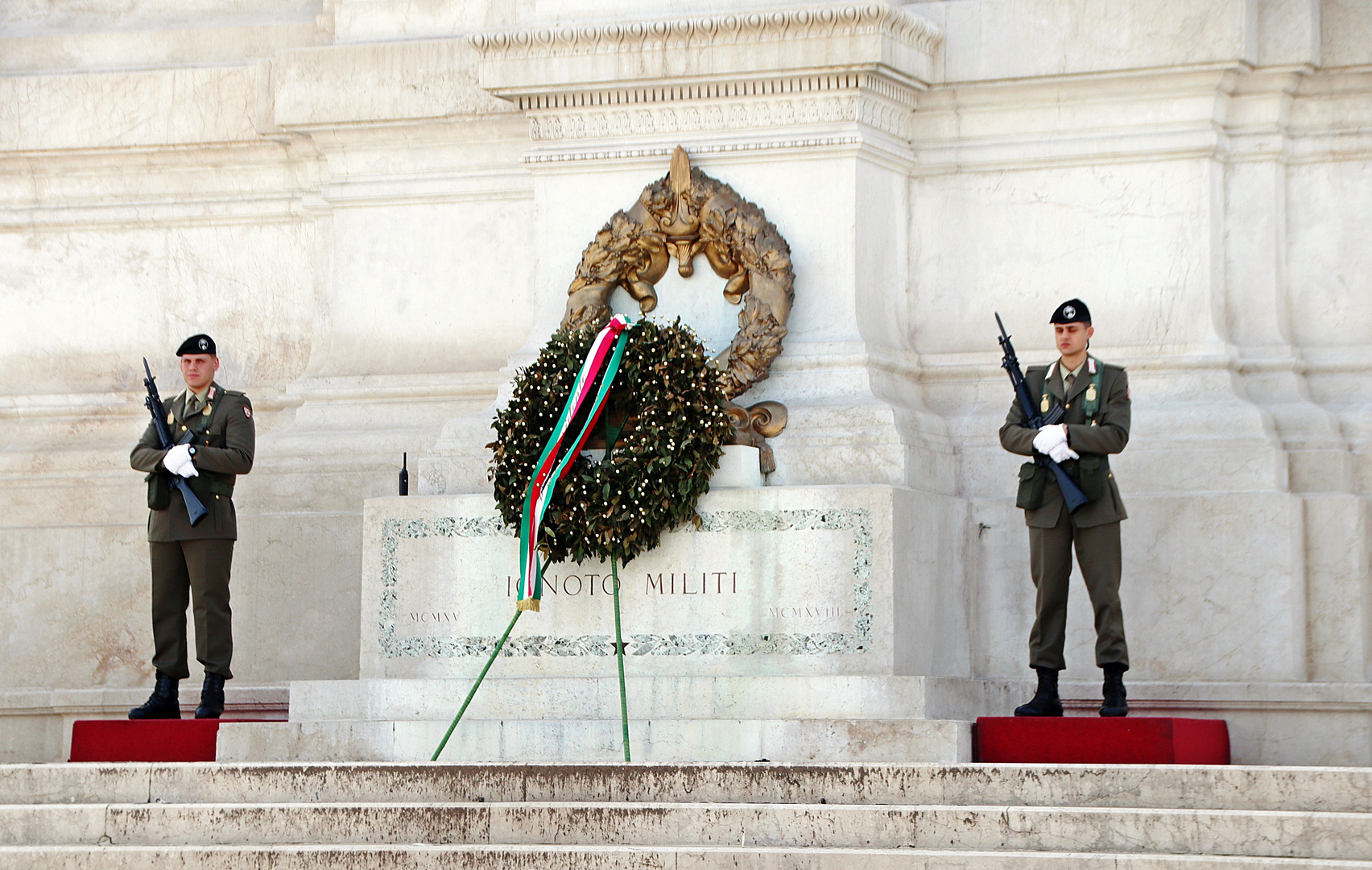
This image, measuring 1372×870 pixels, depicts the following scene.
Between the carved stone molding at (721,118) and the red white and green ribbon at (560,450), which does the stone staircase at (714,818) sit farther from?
the carved stone molding at (721,118)

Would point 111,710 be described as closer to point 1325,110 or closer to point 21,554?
point 21,554

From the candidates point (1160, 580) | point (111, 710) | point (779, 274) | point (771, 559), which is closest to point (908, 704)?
point (771, 559)

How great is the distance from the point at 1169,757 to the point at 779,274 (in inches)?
147

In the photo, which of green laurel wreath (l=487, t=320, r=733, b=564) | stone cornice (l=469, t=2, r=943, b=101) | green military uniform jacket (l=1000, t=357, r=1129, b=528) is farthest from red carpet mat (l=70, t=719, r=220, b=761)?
green military uniform jacket (l=1000, t=357, r=1129, b=528)

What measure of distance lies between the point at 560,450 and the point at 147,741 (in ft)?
8.39

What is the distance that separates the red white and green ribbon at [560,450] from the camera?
1174 cm

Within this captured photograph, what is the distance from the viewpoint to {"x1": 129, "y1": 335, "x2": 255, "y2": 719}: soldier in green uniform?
11.9 metres

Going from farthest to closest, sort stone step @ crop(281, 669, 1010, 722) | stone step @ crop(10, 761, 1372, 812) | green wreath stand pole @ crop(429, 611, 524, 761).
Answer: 1. stone step @ crop(281, 669, 1010, 722)
2. green wreath stand pole @ crop(429, 611, 524, 761)
3. stone step @ crop(10, 761, 1372, 812)

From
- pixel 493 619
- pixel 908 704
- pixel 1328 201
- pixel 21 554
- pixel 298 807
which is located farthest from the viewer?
pixel 21 554

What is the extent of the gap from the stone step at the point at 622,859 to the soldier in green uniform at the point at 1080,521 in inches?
73.5

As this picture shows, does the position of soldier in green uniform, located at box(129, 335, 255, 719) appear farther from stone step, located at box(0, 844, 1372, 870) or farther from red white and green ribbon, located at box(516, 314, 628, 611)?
stone step, located at box(0, 844, 1372, 870)

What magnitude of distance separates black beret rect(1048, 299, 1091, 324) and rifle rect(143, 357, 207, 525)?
4.51 m

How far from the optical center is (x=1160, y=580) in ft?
40.2

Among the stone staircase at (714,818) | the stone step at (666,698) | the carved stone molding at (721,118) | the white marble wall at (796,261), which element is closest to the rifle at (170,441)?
the stone step at (666,698)
